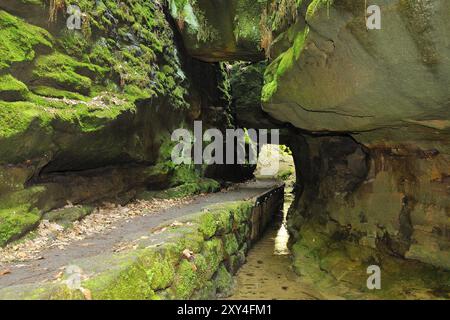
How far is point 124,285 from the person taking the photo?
3682 millimetres

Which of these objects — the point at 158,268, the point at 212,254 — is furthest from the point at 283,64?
the point at 158,268

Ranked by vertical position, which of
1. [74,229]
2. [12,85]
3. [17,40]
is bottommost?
[74,229]

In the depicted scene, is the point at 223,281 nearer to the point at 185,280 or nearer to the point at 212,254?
the point at 212,254

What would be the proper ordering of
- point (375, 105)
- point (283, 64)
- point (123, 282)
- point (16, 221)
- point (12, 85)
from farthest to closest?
1. point (283, 64)
2. point (375, 105)
3. point (12, 85)
4. point (16, 221)
5. point (123, 282)

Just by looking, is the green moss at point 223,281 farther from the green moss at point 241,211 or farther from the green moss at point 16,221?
the green moss at point 16,221

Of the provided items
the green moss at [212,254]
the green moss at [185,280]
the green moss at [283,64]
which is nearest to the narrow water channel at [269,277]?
the green moss at [212,254]

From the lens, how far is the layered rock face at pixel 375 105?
5246mm

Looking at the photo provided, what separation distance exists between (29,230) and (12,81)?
266cm

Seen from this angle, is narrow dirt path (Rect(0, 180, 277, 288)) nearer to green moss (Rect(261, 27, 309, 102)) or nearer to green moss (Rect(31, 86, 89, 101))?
green moss (Rect(31, 86, 89, 101))

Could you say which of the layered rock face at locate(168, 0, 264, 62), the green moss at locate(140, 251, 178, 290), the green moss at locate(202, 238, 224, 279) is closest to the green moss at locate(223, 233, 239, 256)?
the green moss at locate(202, 238, 224, 279)

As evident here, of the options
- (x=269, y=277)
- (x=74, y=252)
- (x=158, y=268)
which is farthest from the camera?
(x=269, y=277)

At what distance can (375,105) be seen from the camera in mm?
6605

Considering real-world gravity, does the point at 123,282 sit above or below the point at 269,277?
above

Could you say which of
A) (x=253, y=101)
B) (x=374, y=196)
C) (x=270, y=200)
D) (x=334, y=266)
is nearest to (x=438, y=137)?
(x=374, y=196)
